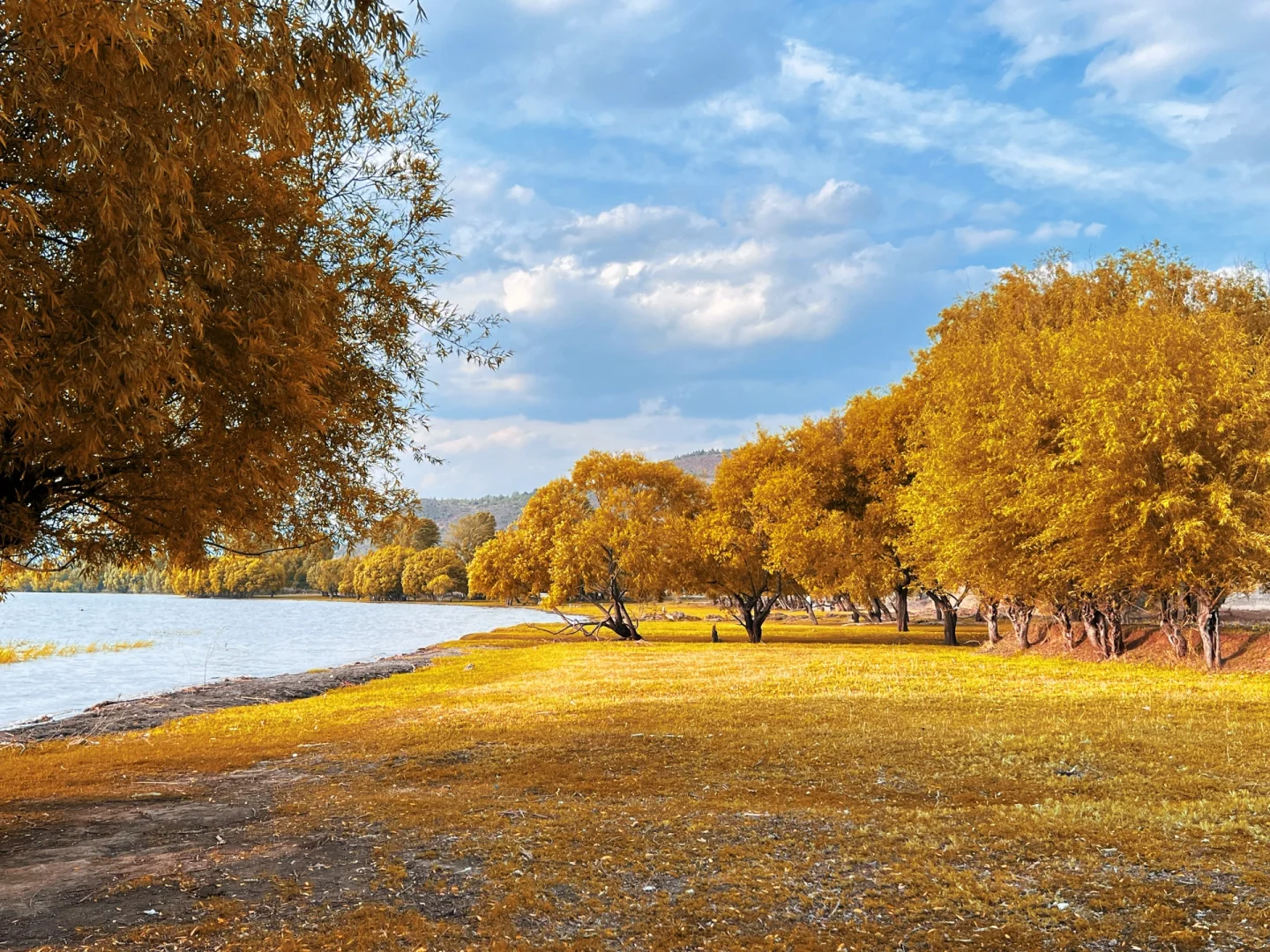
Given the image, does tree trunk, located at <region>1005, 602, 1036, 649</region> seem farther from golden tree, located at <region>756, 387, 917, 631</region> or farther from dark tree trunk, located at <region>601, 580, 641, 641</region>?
dark tree trunk, located at <region>601, 580, 641, 641</region>

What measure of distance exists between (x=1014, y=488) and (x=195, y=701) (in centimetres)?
2982

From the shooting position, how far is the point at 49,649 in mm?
49375

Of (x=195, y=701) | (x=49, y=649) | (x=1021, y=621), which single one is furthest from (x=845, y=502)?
(x=49, y=649)

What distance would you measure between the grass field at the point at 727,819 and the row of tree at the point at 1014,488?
25.3ft

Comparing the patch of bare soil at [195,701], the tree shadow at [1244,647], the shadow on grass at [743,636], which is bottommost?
the shadow on grass at [743,636]

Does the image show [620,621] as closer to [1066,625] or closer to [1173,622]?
[1066,625]

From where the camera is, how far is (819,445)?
5050cm

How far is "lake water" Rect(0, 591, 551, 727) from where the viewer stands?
34.0 m

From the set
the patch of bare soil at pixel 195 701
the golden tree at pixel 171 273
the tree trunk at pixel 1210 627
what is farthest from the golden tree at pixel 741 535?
the golden tree at pixel 171 273

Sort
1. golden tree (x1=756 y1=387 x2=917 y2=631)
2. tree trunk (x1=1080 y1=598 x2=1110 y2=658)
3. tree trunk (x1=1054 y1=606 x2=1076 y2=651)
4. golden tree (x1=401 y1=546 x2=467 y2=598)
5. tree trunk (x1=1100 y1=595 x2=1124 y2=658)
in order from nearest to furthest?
tree trunk (x1=1100 y1=595 x2=1124 y2=658)
tree trunk (x1=1080 y1=598 x2=1110 y2=658)
tree trunk (x1=1054 y1=606 x2=1076 y2=651)
golden tree (x1=756 y1=387 x2=917 y2=631)
golden tree (x1=401 y1=546 x2=467 y2=598)

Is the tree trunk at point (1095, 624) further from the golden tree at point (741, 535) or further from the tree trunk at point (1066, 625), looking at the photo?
the golden tree at point (741, 535)

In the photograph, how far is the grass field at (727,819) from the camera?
6.61 metres

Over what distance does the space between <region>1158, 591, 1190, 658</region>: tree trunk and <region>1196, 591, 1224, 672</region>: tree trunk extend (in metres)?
2.27

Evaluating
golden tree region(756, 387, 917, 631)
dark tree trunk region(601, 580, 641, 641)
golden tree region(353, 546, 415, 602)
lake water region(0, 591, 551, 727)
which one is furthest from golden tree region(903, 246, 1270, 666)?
golden tree region(353, 546, 415, 602)
